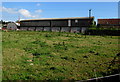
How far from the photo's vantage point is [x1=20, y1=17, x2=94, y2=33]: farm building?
177ft

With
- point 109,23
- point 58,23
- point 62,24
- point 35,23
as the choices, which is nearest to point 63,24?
point 62,24

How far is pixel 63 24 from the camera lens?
56562 mm

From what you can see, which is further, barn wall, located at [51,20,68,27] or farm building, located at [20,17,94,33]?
barn wall, located at [51,20,68,27]

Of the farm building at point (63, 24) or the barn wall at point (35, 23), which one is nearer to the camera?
the farm building at point (63, 24)

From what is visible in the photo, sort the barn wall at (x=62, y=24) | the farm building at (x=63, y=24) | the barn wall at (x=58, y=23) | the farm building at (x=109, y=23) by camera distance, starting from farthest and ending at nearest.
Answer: the barn wall at (x=58, y=23), the farm building at (x=109, y=23), the barn wall at (x=62, y=24), the farm building at (x=63, y=24)

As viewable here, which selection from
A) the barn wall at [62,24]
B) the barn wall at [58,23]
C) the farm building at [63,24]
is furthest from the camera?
the barn wall at [58,23]

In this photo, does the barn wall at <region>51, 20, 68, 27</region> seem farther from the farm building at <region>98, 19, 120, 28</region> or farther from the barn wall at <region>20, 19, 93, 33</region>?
the farm building at <region>98, 19, 120, 28</region>

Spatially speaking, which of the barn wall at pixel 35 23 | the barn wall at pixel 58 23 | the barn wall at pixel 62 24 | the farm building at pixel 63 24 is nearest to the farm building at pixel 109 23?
the farm building at pixel 63 24

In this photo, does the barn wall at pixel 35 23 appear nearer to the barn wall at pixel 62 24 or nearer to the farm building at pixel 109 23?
the barn wall at pixel 62 24

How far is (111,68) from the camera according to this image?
23.6 feet

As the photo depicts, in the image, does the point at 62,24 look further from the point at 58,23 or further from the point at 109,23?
the point at 109,23

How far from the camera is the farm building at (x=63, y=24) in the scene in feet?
177

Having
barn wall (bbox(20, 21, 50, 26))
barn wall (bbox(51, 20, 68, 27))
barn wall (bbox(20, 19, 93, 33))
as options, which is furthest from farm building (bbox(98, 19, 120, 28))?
barn wall (bbox(20, 21, 50, 26))

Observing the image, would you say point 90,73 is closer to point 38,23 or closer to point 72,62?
point 72,62
